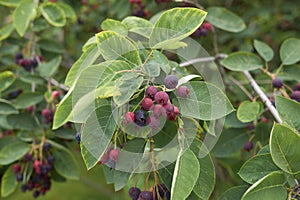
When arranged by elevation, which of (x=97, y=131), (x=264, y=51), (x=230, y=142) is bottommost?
(x=230, y=142)

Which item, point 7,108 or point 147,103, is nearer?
point 147,103

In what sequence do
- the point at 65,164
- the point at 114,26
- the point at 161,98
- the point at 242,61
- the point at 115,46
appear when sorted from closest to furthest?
the point at 161,98
the point at 115,46
the point at 114,26
the point at 242,61
the point at 65,164

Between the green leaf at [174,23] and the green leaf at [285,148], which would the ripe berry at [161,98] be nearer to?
the green leaf at [174,23]

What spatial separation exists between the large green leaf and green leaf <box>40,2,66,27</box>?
1173mm

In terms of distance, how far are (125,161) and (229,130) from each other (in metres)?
0.71

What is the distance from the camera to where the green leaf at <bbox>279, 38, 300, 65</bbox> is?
1.79 meters

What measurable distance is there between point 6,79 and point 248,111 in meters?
1.05

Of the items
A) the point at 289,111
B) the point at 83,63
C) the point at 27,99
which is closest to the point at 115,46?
the point at 83,63

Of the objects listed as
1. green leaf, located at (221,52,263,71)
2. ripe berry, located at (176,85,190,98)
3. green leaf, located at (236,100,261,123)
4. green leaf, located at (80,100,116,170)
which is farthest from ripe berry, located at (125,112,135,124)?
green leaf, located at (221,52,263,71)

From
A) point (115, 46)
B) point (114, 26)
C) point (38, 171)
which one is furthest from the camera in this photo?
point (38, 171)

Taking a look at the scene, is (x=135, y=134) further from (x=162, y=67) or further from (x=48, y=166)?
(x=48, y=166)

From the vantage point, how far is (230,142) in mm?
1812

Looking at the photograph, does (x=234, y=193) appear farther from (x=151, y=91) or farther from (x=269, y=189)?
(x=151, y=91)

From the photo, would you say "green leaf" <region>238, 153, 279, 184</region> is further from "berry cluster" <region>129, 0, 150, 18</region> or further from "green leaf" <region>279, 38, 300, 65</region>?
"berry cluster" <region>129, 0, 150, 18</region>
